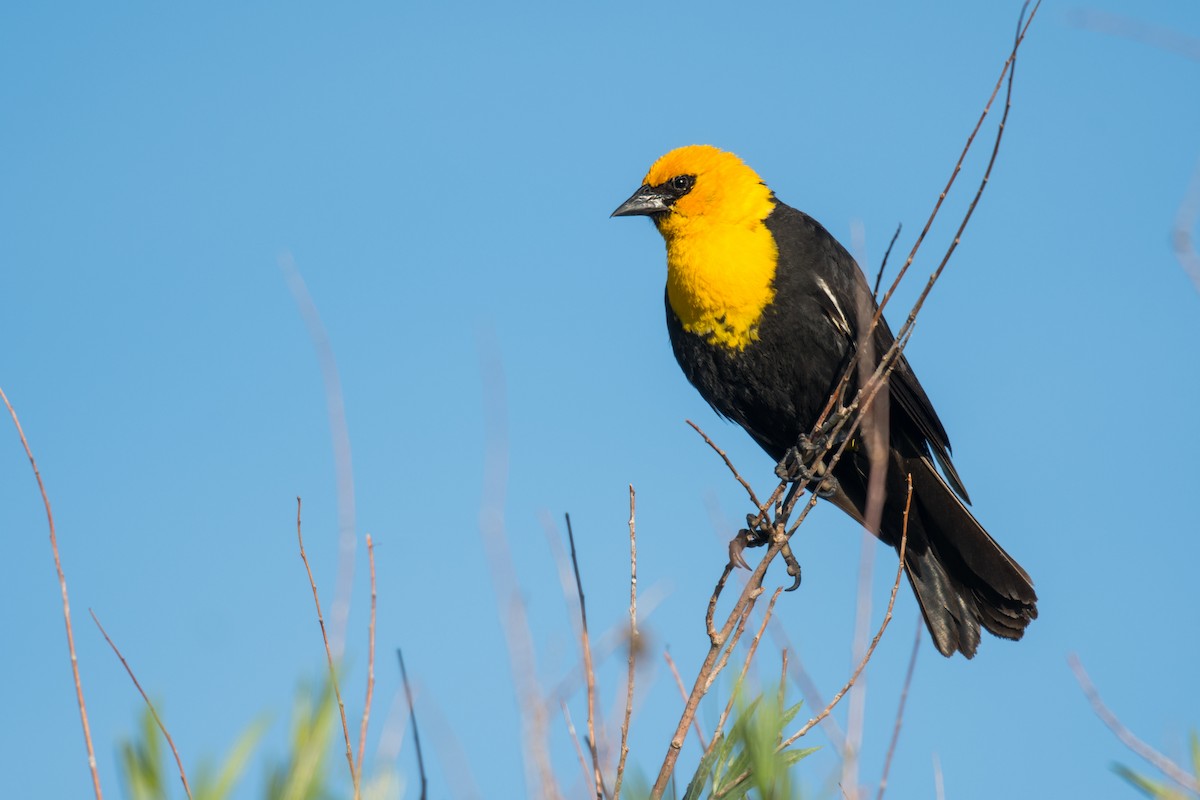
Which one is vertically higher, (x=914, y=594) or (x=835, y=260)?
(x=835, y=260)

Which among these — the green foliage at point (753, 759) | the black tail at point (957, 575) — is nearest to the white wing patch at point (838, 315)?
the black tail at point (957, 575)

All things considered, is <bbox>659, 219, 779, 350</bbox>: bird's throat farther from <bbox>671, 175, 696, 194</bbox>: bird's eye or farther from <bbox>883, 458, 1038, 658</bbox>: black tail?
<bbox>883, 458, 1038, 658</bbox>: black tail

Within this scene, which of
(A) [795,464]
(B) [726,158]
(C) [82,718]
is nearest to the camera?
(C) [82,718]

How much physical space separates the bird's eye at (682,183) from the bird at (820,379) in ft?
0.75

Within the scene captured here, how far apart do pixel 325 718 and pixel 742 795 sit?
68 centimetres

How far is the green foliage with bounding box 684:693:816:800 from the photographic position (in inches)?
57.8

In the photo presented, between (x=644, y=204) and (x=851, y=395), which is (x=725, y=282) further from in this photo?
(x=644, y=204)

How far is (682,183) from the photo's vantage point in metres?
4.21

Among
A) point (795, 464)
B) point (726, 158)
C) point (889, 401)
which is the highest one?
point (726, 158)

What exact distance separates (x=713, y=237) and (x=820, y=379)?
2.09ft

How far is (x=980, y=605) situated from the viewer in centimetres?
362

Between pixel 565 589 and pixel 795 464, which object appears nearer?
pixel 565 589

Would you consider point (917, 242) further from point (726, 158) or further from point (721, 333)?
point (726, 158)

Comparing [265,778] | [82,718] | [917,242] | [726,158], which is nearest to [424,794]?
[265,778]
